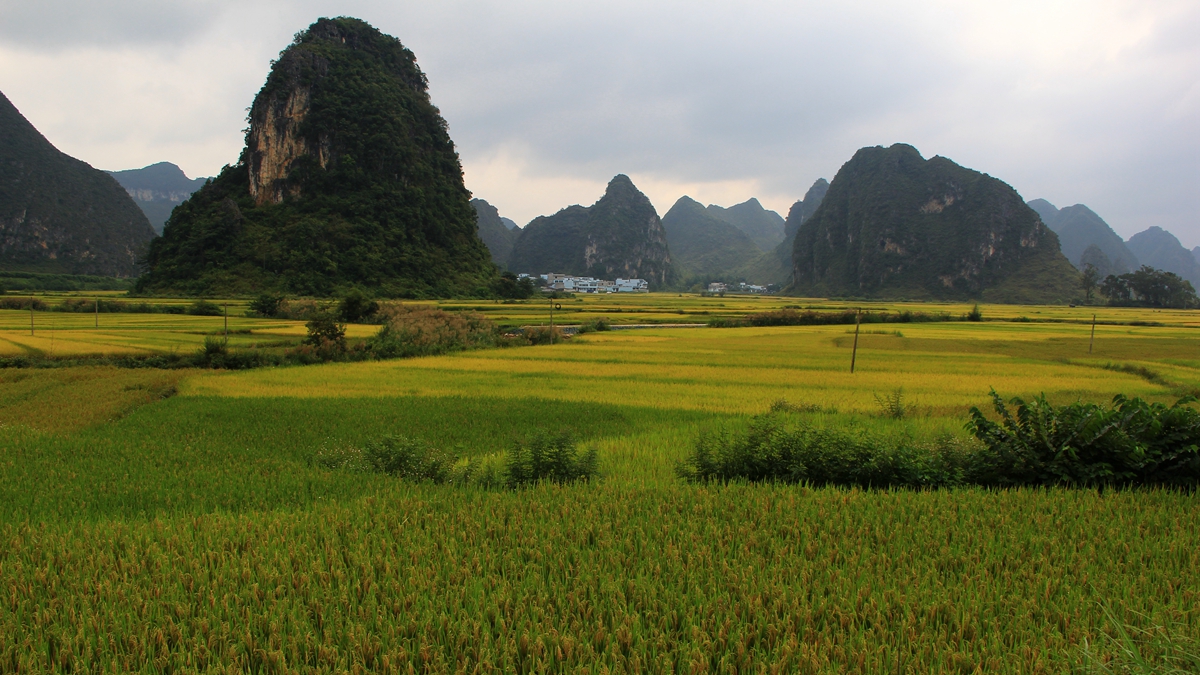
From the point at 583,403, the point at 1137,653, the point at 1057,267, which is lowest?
the point at 583,403

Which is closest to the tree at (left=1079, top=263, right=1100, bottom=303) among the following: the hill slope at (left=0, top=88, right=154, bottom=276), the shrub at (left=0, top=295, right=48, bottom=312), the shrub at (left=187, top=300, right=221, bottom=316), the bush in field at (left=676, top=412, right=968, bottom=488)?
the bush in field at (left=676, top=412, right=968, bottom=488)

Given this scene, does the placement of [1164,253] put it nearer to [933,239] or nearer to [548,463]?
[933,239]

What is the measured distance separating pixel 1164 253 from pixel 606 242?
171733 mm

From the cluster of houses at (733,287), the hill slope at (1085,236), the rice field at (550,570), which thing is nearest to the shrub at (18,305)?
the rice field at (550,570)

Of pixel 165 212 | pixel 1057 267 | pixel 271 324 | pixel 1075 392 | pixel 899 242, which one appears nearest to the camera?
pixel 1075 392

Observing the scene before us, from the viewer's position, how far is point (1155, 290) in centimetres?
7300

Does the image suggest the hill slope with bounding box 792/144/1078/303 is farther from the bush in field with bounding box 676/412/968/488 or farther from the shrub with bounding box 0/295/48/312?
the shrub with bounding box 0/295/48/312

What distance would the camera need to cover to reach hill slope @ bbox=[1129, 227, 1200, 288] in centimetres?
16569

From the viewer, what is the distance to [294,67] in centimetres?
6169

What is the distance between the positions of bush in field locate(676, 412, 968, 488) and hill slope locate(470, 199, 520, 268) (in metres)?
147

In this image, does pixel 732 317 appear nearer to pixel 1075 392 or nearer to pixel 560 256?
Answer: pixel 1075 392

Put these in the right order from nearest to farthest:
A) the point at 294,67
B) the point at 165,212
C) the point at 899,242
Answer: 1. the point at 294,67
2. the point at 899,242
3. the point at 165,212

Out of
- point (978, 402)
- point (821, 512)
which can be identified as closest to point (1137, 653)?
point (821, 512)

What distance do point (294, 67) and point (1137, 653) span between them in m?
74.2
